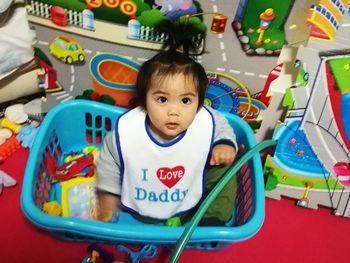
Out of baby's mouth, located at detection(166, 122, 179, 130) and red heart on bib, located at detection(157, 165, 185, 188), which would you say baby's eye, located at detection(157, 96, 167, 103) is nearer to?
baby's mouth, located at detection(166, 122, 179, 130)

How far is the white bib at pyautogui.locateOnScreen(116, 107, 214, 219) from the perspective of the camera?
2.86 feet

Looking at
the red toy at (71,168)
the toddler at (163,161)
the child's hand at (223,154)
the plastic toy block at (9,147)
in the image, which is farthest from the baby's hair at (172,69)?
the plastic toy block at (9,147)

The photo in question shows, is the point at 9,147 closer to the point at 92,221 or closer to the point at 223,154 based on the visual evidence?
the point at 92,221

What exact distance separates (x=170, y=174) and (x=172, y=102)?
187 millimetres

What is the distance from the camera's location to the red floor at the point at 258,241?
91 centimetres

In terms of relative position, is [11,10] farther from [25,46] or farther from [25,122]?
[25,122]

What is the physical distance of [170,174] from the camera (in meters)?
0.90

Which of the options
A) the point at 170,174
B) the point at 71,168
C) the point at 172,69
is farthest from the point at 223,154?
the point at 71,168

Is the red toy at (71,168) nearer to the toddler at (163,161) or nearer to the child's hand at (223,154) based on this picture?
the toddler at (163,161)

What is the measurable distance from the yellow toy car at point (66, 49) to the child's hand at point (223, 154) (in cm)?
37

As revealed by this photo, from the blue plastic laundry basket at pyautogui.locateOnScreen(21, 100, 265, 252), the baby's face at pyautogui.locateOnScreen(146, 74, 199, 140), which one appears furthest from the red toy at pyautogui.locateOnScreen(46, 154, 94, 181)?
the baby's face at pyautogui.locateOnScreen(146, 74, 199, 140)

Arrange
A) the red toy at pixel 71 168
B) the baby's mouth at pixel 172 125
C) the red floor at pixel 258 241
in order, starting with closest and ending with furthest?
the baby's mouth at pixel 172 125 → the red floor at pixel 258 241 → the red toy at pixel 71 168

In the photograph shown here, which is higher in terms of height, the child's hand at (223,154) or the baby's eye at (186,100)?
the baby's eye at (186,100)

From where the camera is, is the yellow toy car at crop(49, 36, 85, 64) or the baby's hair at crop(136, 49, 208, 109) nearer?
the baby's hair at crop(136, 49, 208, 109)
